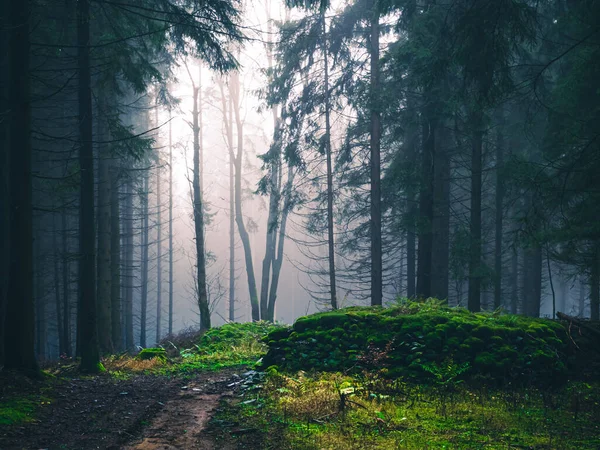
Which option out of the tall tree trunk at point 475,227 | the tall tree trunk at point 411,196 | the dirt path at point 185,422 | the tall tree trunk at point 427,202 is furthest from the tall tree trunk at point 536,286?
the dirt path at point 185,422

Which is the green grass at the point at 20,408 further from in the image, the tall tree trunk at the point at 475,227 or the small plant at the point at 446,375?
the tall tree trunk at the point at 475,227

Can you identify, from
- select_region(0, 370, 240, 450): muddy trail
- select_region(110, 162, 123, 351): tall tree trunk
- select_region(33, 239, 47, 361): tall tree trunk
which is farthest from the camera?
select_region(33, 239, 47, 361): tall tree trunk

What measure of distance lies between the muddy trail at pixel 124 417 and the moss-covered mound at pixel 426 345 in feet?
5.42

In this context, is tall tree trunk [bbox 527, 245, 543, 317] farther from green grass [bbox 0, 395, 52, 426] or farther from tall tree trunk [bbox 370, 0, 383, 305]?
green grass [bbox 0, 395, 52, 426]

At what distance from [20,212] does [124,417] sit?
3885 mm

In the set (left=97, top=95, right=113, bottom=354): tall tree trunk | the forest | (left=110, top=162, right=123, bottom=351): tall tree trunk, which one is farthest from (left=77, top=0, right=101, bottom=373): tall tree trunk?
(left=110, top=162, right=123, bottom=351): tall tree trunk

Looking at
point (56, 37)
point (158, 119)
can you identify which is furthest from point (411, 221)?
point (158, 119)

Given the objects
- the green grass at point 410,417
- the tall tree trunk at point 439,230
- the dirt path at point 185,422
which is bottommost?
the dirt path at point 185,422

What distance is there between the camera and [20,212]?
267 inches

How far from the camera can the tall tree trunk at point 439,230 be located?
44.3 ft

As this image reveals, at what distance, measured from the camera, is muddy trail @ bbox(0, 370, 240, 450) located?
449 cm

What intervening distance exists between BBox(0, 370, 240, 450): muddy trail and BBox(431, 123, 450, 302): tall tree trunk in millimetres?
8523

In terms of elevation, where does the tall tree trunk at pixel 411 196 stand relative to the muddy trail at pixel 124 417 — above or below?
above

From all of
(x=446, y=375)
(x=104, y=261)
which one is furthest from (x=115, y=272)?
(x=446, y=375)
